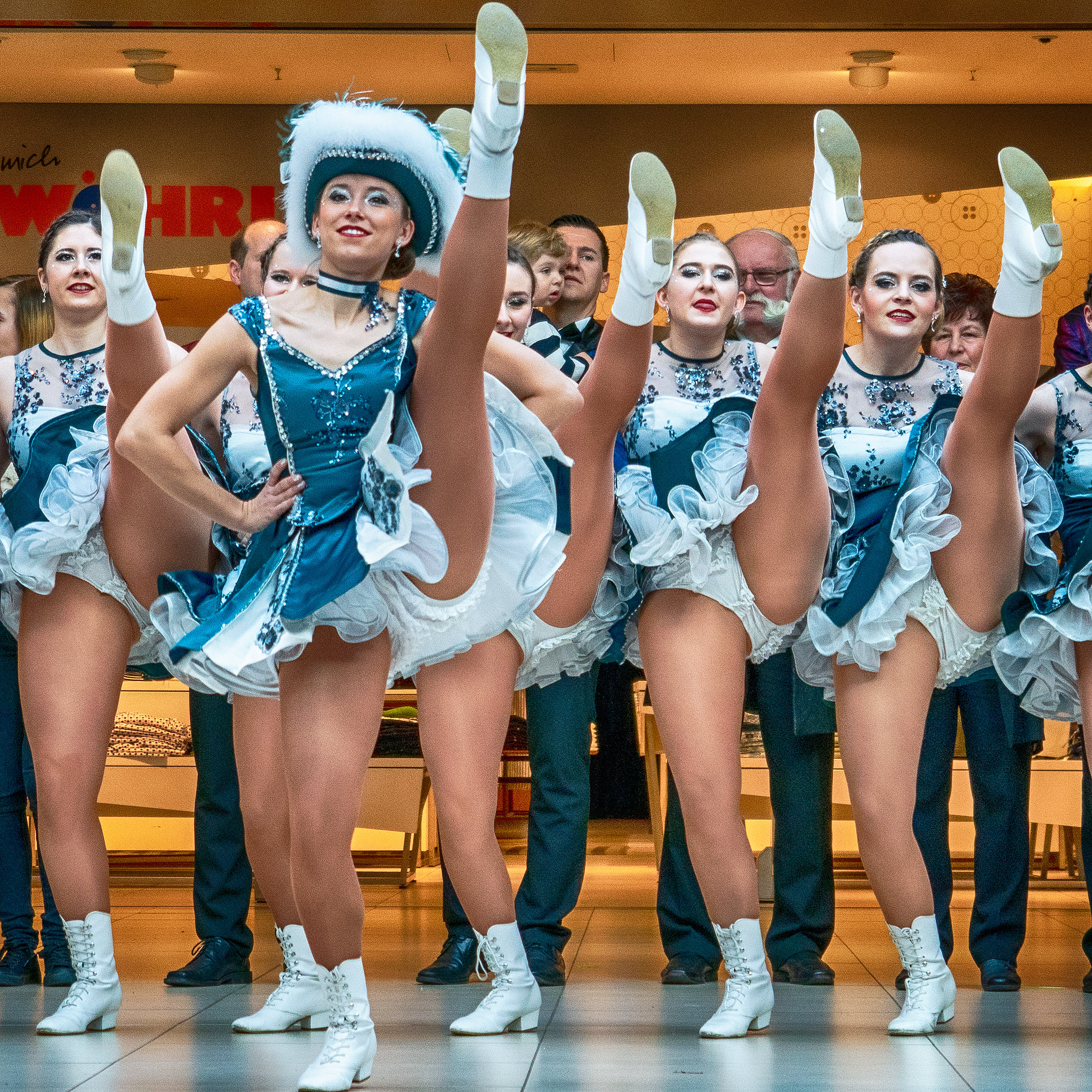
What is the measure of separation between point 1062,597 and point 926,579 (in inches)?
9.9

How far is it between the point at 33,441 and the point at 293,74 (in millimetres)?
5071

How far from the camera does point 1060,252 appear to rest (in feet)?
9.25

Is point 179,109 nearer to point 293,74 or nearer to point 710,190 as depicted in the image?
point 293,74

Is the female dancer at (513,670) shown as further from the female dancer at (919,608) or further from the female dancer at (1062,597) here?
the female dancer at (1062,597)

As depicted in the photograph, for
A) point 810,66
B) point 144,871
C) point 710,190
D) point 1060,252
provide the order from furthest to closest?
point 710,190 → point 810,66 → point 144,871 → point 1060,252

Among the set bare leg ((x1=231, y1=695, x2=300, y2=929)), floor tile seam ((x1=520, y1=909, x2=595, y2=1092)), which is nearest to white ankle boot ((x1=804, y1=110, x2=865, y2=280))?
bare leg ((x1=231, y1=695, x2=300, y2=929))

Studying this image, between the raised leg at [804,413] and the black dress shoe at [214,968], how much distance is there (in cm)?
155

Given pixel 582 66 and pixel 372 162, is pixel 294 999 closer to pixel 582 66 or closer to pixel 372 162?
pixel 372 162

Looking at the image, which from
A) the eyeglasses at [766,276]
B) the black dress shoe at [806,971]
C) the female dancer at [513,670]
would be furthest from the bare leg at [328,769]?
the eyeglasses at [766,276]

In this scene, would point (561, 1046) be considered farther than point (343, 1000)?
Yes

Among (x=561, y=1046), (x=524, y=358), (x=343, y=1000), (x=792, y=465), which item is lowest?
(x=561, y=1046)

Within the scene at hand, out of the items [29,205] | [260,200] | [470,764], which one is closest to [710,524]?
[470,764]

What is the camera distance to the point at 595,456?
10.6 feet

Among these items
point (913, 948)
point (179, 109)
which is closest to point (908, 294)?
point (913, 948)
